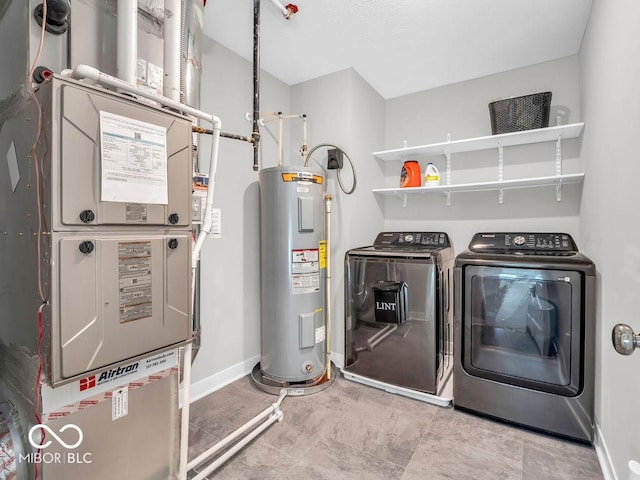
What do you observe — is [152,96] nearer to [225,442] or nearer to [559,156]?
Answer: [225,442]

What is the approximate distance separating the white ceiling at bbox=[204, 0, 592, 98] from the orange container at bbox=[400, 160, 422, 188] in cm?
75

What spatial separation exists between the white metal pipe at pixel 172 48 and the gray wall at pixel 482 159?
221 centimetres

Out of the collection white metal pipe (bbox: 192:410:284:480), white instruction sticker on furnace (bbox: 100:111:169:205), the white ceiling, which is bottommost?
white metal pipe (bbox: 192:410:284:480)

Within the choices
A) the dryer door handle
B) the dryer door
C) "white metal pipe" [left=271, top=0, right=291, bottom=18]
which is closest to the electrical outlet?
"white metal pipe" [left=271, top=0, right=291, bottom=18]

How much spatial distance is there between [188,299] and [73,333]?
1.28 ft

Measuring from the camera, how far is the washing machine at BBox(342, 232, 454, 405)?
2092 mm

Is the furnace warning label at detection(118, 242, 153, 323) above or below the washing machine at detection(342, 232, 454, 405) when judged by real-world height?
above

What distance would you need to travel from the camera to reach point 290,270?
2.21 meters

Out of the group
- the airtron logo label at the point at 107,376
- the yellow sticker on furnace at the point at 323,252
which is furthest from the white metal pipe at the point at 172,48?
the yellow sticker on furnace at the point at 323,252

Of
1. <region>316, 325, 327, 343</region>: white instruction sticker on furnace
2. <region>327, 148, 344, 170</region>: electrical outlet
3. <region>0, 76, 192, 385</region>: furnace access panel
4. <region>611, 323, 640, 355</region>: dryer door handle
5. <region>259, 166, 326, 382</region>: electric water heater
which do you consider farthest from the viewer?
<region>327, 148, 344, 170</region>: electrical outlet

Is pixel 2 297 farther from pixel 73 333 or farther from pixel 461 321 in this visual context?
pixel 461 321

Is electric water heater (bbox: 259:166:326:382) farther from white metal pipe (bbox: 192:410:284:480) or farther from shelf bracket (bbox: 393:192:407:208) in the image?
shelf bracket (bbox: 393:192:407:208)

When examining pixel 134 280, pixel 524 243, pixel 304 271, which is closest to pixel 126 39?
pixel 134 280

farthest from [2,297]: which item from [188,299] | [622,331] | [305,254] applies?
[622,331]
